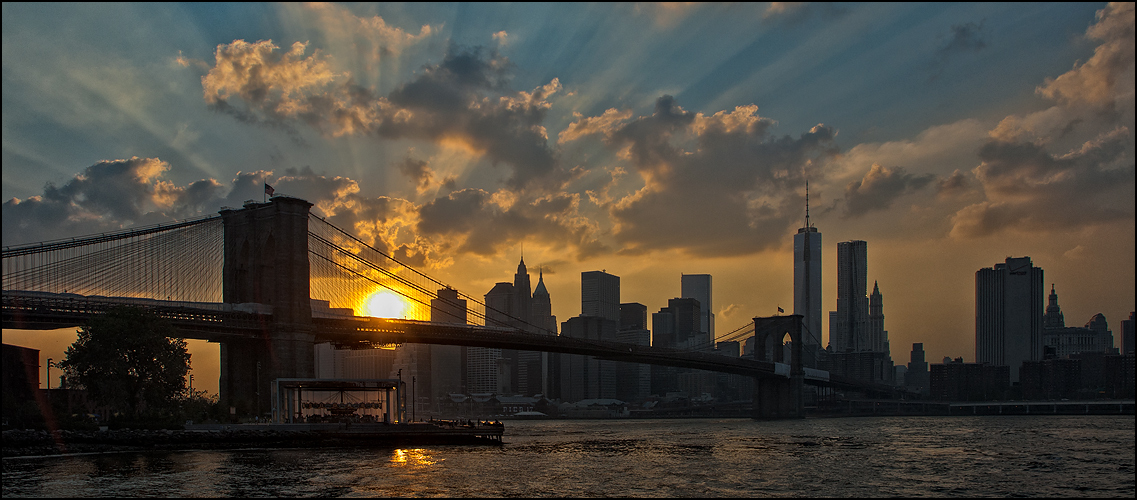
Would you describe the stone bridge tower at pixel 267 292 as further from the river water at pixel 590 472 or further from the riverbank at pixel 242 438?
the river water at pixel 590 472

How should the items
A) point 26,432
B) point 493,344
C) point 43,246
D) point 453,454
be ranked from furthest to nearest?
point 493,344 < point 43,246 < point 453,454 < point 26,432

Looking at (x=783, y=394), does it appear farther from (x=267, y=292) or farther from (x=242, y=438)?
(x=242, y=438)

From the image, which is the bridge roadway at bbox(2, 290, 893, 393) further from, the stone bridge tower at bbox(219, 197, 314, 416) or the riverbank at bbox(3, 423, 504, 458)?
the riverbank at bbox(3, 423, 504, 458)

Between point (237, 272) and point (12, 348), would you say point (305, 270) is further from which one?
point (12, 348)

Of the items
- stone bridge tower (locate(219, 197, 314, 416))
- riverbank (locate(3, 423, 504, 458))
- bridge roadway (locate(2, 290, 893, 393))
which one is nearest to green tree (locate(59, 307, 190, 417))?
bridge roadway (locate(2, 290, 893, 393))

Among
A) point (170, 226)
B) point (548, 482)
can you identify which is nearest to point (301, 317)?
point (170, 226)
